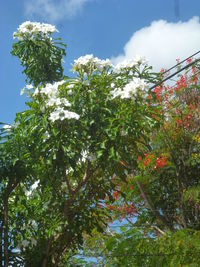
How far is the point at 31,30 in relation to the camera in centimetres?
671

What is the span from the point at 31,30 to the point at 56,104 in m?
2.35

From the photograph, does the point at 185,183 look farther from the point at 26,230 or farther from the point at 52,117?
the point at 52,117

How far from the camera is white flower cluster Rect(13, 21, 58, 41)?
669 cm

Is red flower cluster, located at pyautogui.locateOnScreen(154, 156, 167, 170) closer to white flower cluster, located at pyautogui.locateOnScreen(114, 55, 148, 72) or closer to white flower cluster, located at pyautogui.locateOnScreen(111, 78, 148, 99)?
white flower cluster, located at pyautogui.locateOnScreen(114, 55, 148, 72)

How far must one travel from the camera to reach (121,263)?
573 centimetres

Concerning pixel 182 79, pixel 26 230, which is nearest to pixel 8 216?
pixel 26 230

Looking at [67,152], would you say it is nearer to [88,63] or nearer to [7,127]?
[7,127]

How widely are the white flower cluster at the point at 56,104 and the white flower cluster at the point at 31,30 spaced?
195 cm

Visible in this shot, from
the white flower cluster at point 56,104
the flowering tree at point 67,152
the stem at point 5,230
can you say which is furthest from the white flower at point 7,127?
the stem at point 5,230

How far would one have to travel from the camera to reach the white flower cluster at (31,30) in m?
6.69

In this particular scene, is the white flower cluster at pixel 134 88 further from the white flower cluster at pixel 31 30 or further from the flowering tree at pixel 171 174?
the flowering tree at pixel 171 174

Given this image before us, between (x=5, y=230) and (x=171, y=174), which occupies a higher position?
(x=171, y=174)

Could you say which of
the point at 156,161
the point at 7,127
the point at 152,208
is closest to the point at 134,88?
the point at 7,127

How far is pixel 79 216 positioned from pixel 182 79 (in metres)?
4.58
